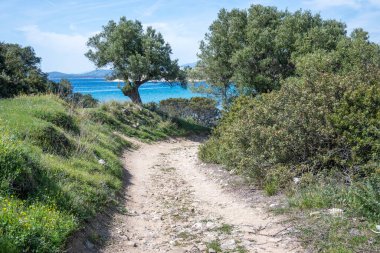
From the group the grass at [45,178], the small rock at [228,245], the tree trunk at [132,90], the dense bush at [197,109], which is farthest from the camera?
the dense bush at [197,109]

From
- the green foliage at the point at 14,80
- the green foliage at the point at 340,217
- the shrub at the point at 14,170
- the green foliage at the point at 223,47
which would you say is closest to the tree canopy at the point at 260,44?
the green foliage at the point at 223,47

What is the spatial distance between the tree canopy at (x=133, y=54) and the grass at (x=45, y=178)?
13.4m

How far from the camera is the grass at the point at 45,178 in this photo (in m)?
5.26

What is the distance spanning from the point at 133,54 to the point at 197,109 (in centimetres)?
A: 738

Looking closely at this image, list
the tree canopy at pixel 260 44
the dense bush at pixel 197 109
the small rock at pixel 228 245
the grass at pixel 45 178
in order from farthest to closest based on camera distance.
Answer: the dense bush at pixel 197 109, the tree canopy at pixel 260 44, the small rock at pixel 228 245, the grass at pixel 45 178

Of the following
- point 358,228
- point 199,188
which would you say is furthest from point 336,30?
point 358,228

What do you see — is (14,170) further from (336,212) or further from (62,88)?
(62,88)

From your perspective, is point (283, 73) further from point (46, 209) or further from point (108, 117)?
point (46, 209)

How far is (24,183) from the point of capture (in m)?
6.63

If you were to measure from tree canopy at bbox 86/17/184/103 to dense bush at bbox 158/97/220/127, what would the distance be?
297 centimetres

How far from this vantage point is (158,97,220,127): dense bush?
32.8m

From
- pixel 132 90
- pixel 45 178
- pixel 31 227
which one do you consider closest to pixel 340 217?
pixel 31 227

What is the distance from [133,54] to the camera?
2930 cm

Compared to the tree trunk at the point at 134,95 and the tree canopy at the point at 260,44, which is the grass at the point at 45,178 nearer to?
the tree canopy at the point at 260,44
